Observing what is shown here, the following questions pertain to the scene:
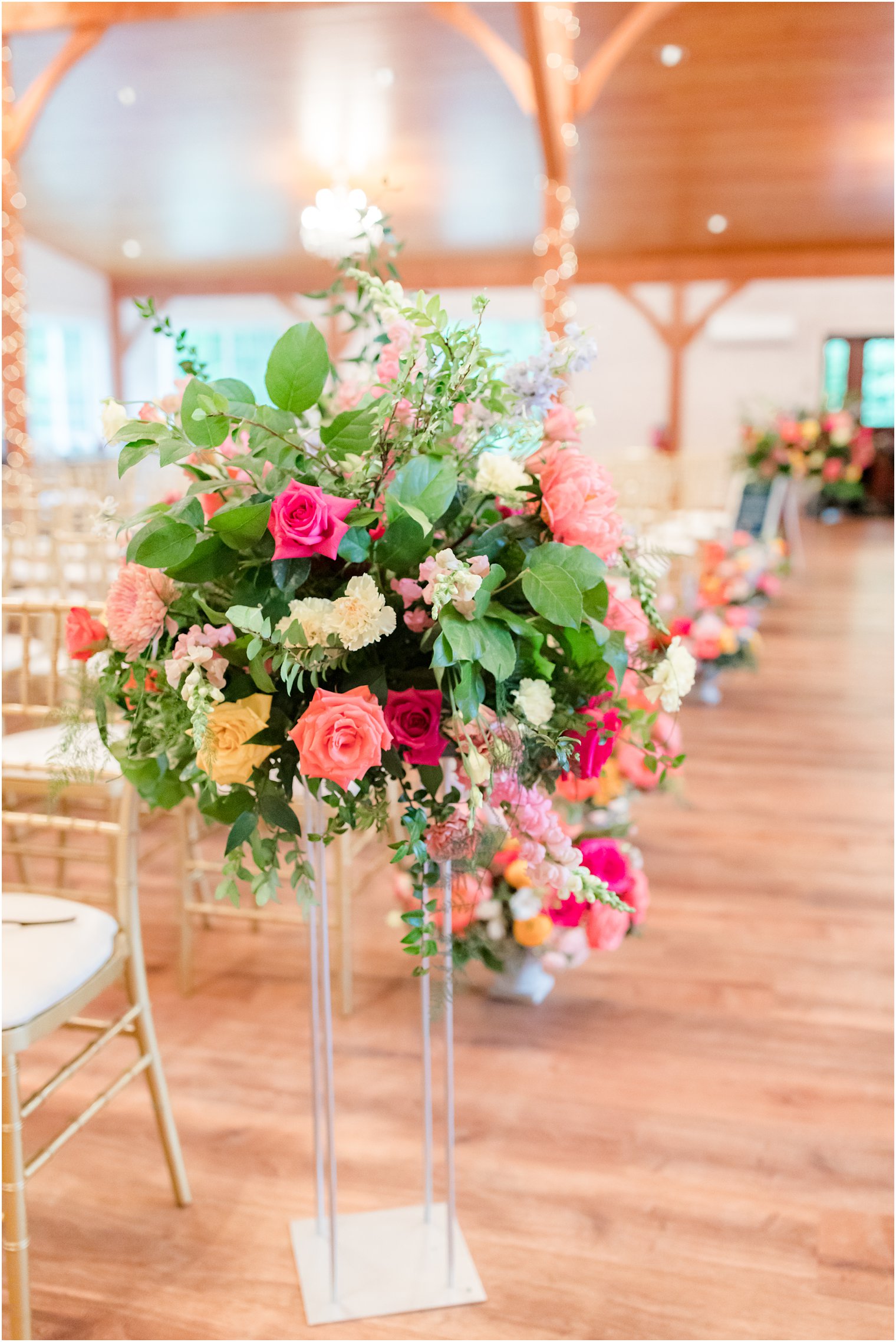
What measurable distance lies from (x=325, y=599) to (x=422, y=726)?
0.18m

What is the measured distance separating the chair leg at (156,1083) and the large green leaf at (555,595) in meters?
0.97

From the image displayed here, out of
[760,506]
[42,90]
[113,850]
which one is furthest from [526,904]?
[42,90]

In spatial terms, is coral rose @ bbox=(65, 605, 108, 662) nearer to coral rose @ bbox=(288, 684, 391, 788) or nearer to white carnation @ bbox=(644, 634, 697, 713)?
coral rose @ bbox=(288, 684, 391, 788)

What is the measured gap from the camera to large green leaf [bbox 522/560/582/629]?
116 cm

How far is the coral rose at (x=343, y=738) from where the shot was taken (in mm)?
1092

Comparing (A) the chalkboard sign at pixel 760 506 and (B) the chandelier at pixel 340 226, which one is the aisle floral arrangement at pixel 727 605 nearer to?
(A) the chalkboard sign at pixel 760 506

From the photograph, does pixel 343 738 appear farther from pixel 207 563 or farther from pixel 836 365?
pixel 836 365

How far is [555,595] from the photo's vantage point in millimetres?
1169

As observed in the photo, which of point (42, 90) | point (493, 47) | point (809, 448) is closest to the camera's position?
point (493, 47)

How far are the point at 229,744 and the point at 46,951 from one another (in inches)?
25.8

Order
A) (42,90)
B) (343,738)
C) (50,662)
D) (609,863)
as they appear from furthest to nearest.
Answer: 1. (42,90)
2. (609,863)
3. (50,662)
4. (343,738)

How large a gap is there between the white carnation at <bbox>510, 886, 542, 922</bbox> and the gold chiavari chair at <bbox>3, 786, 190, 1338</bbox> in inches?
32.2

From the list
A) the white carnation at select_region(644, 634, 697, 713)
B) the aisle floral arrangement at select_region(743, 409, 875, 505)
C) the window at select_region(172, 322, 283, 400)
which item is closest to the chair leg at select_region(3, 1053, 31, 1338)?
the white carnation at select_region(644, 634, 697, 713)

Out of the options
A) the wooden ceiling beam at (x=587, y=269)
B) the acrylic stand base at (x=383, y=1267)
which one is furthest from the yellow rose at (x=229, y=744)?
the wooden ceiling beam at (x=587, y=269)
